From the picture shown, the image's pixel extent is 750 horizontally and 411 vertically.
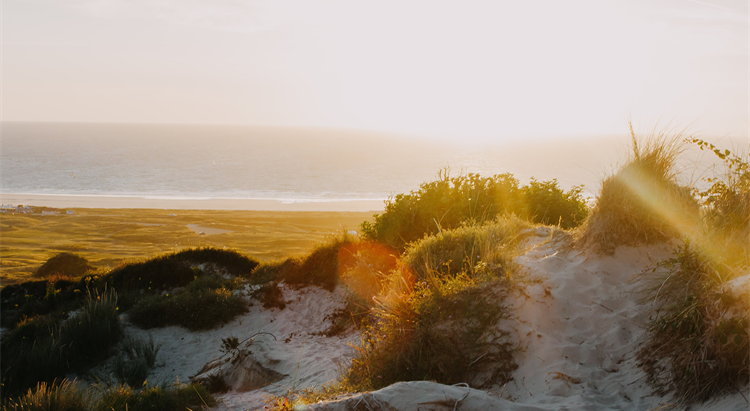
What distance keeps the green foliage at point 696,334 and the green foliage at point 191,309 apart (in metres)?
9.19

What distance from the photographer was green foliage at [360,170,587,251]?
11.7 meters

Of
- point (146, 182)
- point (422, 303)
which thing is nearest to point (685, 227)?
point (422, 303)

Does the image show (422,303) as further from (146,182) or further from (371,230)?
(146,182)

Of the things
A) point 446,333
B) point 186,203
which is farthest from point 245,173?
point 446,333

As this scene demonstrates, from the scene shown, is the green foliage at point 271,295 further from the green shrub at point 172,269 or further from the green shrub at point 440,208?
the green shrub at point 440,208

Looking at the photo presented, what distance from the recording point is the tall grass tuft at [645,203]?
696 centimetres

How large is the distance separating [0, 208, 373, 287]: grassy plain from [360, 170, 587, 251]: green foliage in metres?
18.4

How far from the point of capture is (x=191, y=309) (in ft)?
36.1

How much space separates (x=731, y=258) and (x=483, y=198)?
24.0ft

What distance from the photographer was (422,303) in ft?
21.4

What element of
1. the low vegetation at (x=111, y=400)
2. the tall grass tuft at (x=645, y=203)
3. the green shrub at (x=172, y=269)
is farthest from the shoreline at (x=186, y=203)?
the low vegetation at (x=111, y=400)

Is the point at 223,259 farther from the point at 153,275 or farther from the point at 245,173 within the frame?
the point at 245,173

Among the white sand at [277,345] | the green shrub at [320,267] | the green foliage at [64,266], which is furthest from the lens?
the green foliage at [64,266]

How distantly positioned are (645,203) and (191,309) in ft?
34.2
